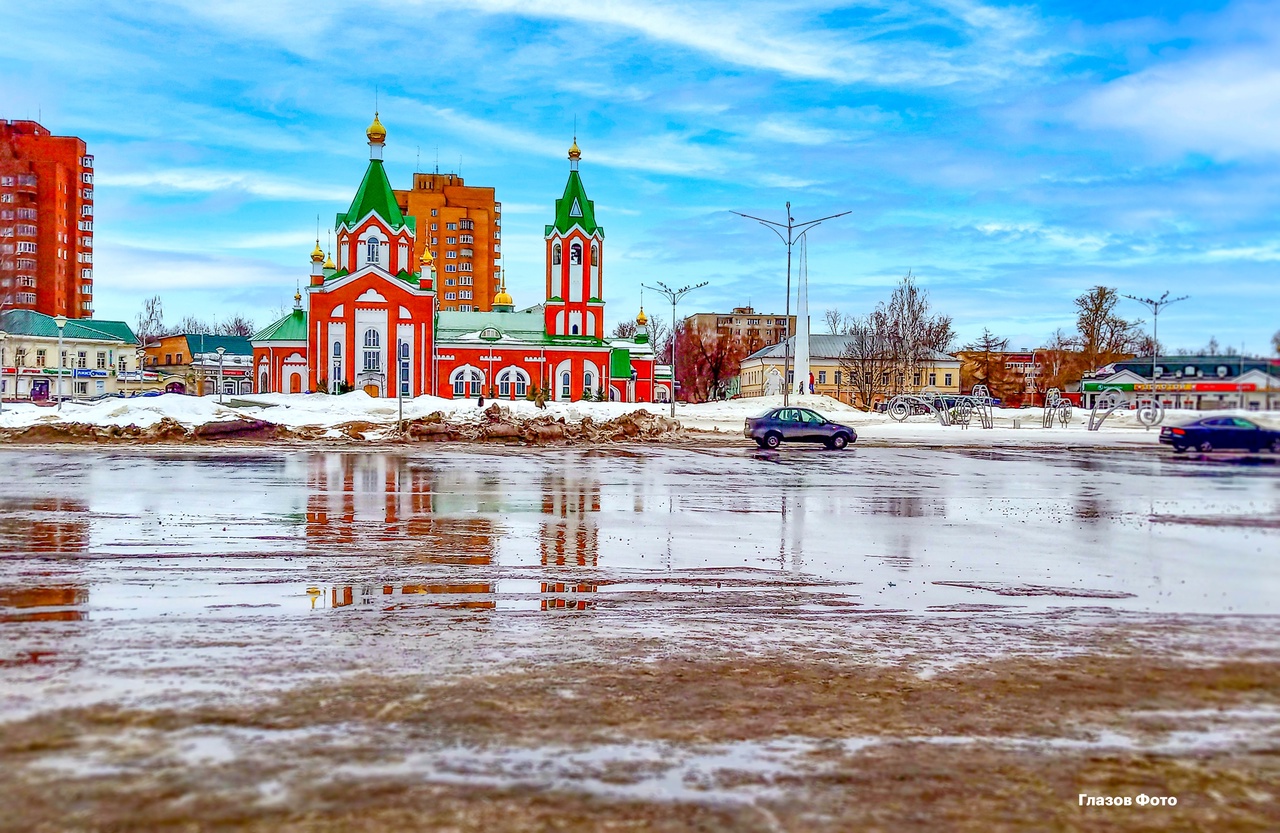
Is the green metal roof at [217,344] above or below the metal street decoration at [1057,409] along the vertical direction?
above

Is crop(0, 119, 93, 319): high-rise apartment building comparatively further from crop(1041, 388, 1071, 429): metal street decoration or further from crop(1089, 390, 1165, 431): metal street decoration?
crop(1089, 390, 1165, 431): metal street decoration

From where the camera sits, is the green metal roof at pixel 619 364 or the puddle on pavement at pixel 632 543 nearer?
the puddle on pavement at pixel 632 543

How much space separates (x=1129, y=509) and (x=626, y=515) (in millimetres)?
7141

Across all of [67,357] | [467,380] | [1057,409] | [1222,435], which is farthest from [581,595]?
[67,357]

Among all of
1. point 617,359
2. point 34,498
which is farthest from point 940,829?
point 617,359

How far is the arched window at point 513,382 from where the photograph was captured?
263ft

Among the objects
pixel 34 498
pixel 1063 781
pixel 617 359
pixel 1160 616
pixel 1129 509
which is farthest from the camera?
pixel 617 359

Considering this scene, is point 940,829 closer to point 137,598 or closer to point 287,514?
point 137,598

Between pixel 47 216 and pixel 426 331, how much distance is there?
239 ft

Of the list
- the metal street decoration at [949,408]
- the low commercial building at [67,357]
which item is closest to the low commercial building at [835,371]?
the metal street decoration at [949,408]

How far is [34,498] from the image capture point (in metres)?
16.1

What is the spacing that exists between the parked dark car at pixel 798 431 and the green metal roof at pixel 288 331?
5120 cm

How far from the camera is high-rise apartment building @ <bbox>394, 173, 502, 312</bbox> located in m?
148

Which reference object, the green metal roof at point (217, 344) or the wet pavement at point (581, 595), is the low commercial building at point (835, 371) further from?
the wet pavement at point (581, 595)
